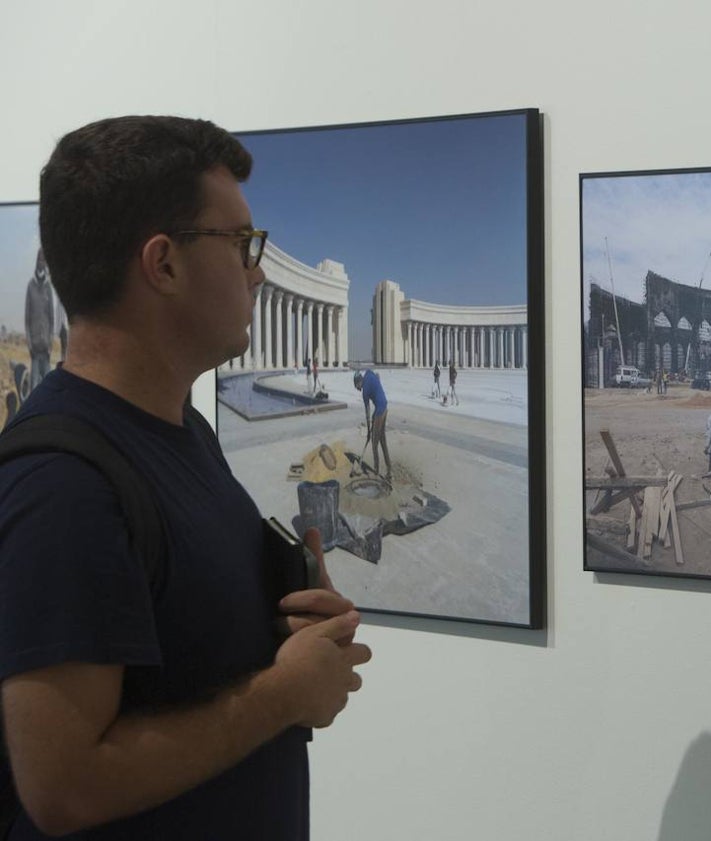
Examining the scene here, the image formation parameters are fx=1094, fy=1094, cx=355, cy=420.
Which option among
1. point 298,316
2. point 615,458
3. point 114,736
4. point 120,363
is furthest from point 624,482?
point 114,736

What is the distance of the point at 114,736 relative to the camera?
981 millimetres

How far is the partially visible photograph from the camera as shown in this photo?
2580 mm

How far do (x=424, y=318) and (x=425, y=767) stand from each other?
0.89 metres

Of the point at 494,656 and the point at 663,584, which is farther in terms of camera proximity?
the point at 494,656

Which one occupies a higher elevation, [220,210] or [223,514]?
[220,210]

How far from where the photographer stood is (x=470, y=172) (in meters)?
2.06

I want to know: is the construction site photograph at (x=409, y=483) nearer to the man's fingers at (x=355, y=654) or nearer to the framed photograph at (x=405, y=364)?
the framed photograph at (x=405, y=364)

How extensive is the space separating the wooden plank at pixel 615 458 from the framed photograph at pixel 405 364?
13 cm

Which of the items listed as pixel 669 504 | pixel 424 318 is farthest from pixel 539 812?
pixel 424 318

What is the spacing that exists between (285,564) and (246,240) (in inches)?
14.3

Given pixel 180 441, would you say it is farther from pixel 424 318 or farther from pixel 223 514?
pixel 424 318

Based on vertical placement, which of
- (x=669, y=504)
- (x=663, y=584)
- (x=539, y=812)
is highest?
(x=669, y=504)

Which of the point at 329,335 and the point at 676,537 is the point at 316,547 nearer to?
the point at 676,537

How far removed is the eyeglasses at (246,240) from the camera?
3.82 feet
